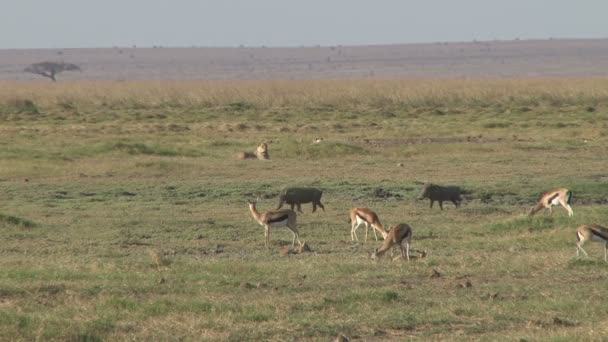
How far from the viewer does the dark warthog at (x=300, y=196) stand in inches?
649

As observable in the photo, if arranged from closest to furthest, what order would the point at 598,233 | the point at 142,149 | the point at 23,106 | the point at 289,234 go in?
the point at 598,233 → the point at 289,234 → the point at 142,149 → the point at 23,106

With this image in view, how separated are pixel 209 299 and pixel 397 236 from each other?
2.67 m

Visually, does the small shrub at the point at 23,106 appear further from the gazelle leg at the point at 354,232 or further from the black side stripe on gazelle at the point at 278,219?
the black side stripe on gazelle at the point at 278,219

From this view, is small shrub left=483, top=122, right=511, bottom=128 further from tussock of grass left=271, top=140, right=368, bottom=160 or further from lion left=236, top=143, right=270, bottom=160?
lion left=236, top=143, right=270, bottom=160

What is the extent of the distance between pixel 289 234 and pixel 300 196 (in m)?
1.88

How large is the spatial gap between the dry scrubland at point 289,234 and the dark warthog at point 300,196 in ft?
0.74

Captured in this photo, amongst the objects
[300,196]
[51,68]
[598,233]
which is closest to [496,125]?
[300,196]

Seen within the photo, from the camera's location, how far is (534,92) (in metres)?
46.9

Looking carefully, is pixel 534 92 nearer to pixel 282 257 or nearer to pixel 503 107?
pixel 503 107

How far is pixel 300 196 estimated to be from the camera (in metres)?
16.5

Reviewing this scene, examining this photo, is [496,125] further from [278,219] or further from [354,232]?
[278,219]

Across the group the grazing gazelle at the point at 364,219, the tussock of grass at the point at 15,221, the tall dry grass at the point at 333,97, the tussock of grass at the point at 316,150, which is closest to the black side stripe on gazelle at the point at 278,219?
the grazing gazelle at the point at 364,219

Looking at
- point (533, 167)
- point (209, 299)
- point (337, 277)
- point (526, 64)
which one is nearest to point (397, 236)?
point (337, 277)

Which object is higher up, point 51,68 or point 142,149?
point 142,149
